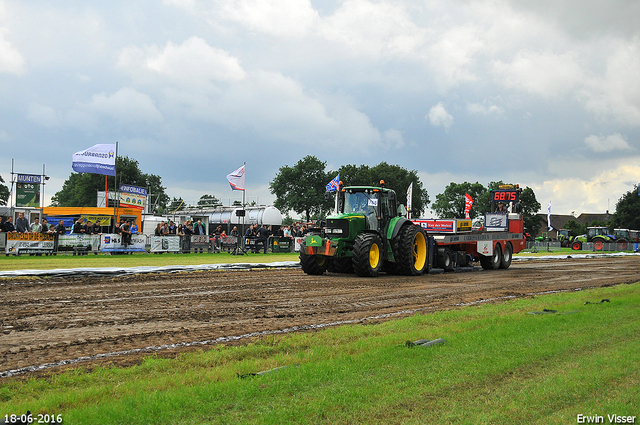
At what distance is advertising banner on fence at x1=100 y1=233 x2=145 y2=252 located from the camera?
76.6 ft

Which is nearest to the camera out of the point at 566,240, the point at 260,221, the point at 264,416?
the point at 264,416

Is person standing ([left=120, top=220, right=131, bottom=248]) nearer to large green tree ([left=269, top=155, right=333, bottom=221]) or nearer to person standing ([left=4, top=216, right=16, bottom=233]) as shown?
person standing ([left=4, top=216, right=16, bottom=233])

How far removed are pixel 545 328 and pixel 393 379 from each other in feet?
11.0

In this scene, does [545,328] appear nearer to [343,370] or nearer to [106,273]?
[343,370]

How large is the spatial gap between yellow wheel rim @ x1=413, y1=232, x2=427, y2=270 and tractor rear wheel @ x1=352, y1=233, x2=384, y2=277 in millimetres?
2162

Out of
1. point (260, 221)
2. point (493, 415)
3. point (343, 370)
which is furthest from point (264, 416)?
point (260, 221)

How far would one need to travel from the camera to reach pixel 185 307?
345 inches

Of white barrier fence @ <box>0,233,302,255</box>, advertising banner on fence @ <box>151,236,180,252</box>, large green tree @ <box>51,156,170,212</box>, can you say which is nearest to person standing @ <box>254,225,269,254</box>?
white barrier fence @ <box>0,233,302,255</box>

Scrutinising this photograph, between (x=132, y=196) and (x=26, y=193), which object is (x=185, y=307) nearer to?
(x=132, y=196)

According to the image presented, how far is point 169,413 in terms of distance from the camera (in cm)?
359

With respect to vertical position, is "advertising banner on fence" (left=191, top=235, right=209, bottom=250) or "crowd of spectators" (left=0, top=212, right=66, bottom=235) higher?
"crowd of spectators" (left=0, top=212, right=66, bottom=235)

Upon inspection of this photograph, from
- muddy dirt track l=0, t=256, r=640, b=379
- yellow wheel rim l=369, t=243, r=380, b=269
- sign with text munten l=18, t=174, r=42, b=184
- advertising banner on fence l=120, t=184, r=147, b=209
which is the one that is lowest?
muddy dirt track l=0, t=256, r=640, b=379

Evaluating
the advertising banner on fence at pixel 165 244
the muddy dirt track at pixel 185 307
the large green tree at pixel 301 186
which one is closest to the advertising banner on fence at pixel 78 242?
the advertising banner on fence at pixel 165 244

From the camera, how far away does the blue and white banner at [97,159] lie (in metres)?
30.8
